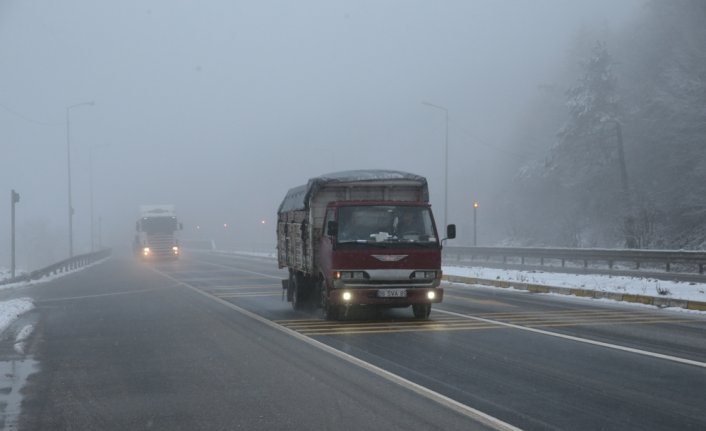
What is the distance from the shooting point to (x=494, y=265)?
38.7m

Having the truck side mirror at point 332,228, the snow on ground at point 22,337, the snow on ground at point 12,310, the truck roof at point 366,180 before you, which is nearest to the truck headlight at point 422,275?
the truck side mirror at point 332,228

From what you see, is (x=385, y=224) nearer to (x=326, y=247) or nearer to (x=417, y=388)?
(x=326, y=247)

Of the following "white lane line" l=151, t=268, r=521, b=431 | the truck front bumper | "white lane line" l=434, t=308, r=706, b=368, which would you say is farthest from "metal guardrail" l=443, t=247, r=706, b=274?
"white lane line" l=151, t=268, r=521, b=431

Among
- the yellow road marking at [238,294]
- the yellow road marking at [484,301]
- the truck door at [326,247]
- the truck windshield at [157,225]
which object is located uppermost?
the truck windshield at [157,225]

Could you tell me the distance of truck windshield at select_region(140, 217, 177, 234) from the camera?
51.3 m

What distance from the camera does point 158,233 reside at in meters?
51.4

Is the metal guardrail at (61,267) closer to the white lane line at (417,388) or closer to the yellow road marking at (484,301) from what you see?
the yellow road marking at (484,301)

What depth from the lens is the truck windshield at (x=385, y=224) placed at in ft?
47.1

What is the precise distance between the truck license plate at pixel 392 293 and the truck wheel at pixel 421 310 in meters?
0.89

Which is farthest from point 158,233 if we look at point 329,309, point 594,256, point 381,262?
point 381,262

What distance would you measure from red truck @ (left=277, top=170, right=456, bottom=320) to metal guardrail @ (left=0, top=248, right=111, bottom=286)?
63.8ft

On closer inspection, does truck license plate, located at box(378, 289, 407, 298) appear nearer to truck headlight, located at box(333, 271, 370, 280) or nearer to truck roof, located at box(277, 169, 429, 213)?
truck headlight, located at box(333, 271, 370, 280)

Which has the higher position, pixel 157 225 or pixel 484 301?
pixel 157 225

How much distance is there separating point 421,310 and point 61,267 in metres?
32.0
